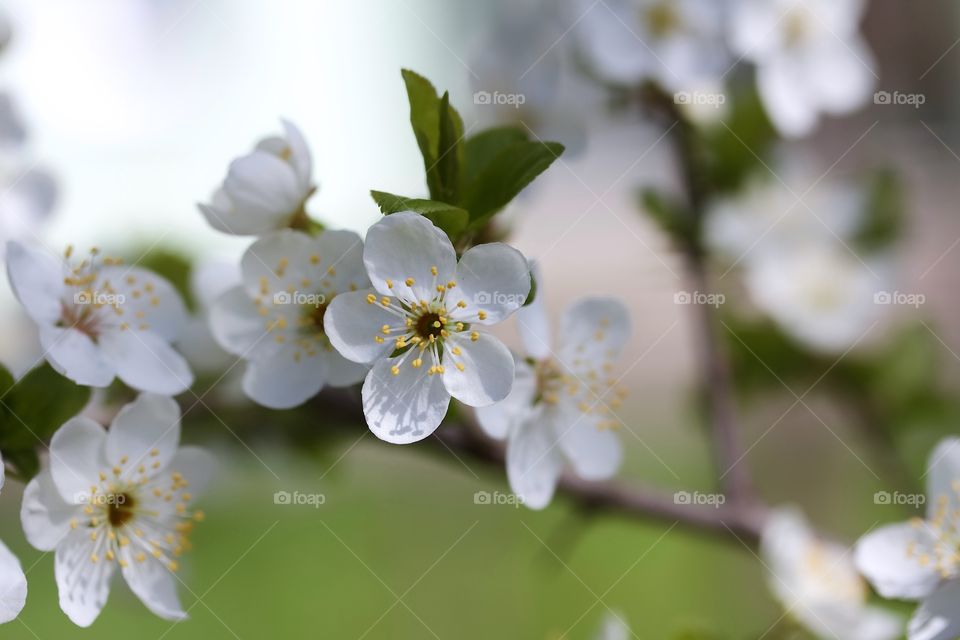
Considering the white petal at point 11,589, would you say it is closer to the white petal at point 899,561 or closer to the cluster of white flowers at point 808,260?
the white petal at point 899,561

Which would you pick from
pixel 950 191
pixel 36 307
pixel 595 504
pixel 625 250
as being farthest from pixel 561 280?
pixel 36 307

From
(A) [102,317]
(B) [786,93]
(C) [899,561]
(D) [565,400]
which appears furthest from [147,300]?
(B) [786,93]

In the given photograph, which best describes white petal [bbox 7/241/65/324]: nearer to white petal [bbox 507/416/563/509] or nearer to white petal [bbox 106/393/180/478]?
white petal [bbox 106/393/180/478]

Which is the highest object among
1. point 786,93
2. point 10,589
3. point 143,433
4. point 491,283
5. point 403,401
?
point 786,93

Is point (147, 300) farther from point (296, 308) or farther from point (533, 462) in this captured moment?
point (533, 462)

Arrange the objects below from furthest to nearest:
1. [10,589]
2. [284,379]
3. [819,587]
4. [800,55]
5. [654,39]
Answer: [800,55] → [654,39] → [819,587] → [284,379] → [10,589]

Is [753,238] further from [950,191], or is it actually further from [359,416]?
[950,191]
